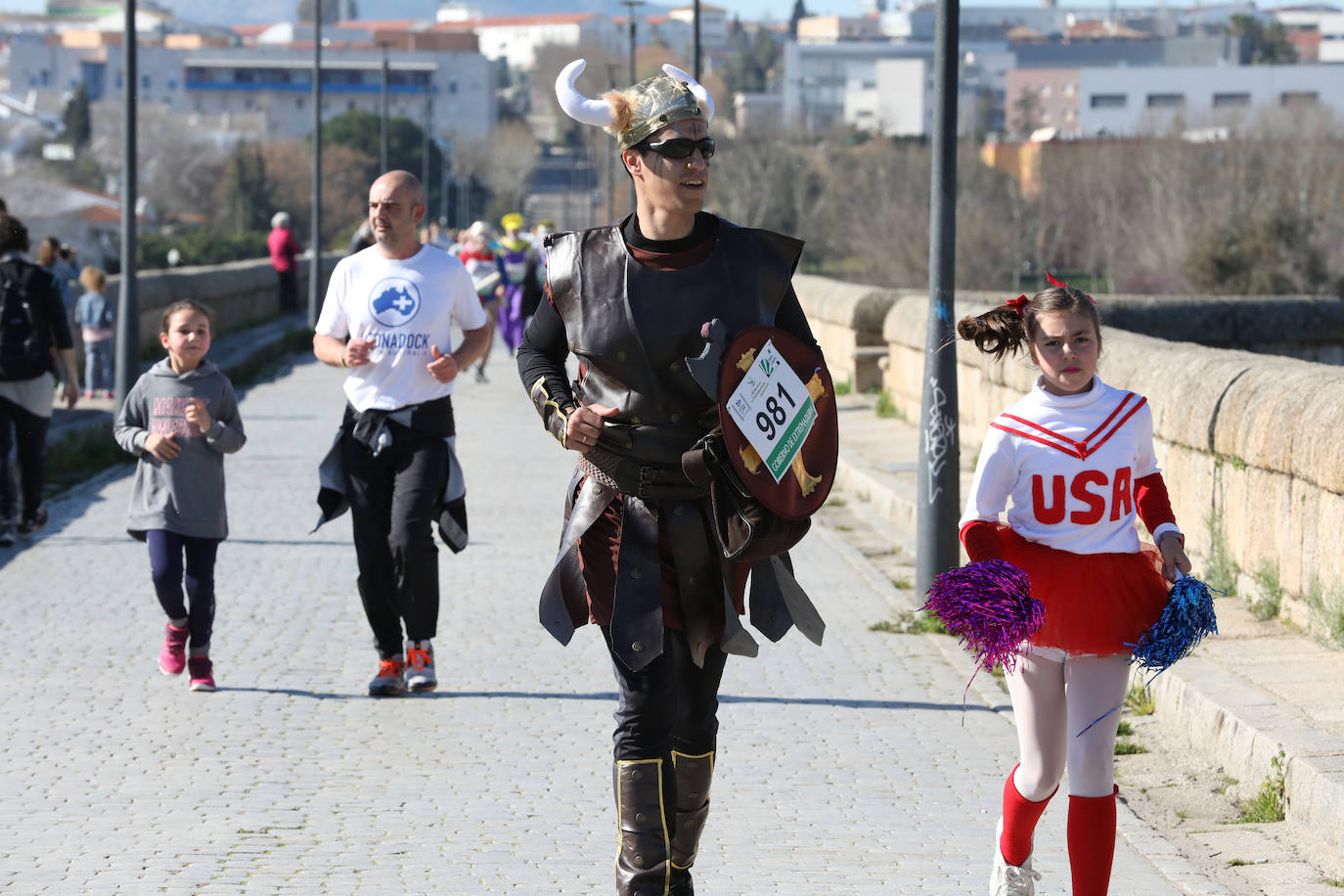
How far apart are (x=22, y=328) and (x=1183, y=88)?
452 feet

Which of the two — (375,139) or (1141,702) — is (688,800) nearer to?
(1141,702)

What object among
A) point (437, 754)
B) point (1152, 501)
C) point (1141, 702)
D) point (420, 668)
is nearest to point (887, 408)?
point (1141, 702)

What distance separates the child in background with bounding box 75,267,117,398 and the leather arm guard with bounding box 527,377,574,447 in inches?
626

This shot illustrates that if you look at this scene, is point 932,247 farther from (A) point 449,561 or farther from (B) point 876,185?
(B) point 876,185

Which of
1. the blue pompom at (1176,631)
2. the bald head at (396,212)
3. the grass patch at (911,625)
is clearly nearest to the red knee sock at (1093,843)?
the blue pompom at (1176,631)

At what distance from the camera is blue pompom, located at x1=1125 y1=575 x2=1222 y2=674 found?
14.9 ft

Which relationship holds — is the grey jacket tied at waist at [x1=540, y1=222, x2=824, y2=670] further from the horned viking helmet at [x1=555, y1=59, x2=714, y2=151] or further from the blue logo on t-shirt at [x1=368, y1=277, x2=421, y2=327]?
the blue logo on t-shirt at [x1=368, y1=277, x2=421, y2=327]

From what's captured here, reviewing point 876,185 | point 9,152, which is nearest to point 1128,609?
point 876,185

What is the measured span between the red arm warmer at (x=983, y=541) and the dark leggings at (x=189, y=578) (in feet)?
12.4

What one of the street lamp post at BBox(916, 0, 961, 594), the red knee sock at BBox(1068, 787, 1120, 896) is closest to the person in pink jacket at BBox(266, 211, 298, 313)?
the street lamp post at BBox(916, 0, 961, 594)

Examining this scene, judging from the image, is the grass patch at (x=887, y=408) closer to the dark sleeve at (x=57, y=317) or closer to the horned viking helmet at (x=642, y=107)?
the dark sleeve at (x=57, y=317)

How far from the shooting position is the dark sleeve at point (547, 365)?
4.70 metres

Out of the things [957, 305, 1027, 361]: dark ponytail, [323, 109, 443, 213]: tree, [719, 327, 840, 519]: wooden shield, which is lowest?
[719, 327, 840, 519]: wooden shield

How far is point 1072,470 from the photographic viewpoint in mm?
4652
